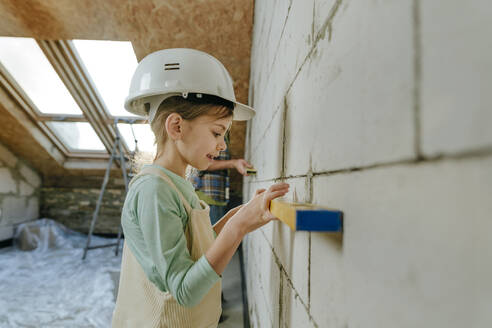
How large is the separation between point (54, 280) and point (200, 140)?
127 inches

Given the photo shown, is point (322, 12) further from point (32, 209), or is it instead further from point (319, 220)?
point (32, 209)

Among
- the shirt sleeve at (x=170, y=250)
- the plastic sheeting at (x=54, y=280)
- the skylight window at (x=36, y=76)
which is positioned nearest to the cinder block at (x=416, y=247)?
the shirt sleeve at (x=170, y=250)

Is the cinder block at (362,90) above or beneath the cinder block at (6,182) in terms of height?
above

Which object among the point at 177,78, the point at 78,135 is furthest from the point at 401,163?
the point at 78,135

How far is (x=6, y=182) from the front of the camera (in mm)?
4402

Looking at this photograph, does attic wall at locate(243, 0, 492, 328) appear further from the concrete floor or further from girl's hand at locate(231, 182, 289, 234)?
the concrete floor

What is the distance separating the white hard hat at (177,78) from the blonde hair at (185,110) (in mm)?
22

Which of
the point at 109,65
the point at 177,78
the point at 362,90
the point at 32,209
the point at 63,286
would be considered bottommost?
the point at 63,286

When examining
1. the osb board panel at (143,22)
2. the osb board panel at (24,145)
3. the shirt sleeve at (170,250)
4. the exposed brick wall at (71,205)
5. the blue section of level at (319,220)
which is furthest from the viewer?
the exposed brick wall at (71,205)

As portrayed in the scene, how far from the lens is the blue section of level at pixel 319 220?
445mm

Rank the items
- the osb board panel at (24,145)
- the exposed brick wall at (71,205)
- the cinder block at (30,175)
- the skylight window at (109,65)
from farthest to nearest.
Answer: the exposed brick wall at (71,205), the cinder block at (30,175), the osb board panel at (24,145), the skylight window at (109,65)

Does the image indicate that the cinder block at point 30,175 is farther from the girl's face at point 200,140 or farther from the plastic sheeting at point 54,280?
the girl's face at point 200,140

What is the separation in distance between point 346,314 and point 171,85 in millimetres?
930

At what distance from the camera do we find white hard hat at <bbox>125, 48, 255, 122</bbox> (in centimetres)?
109
